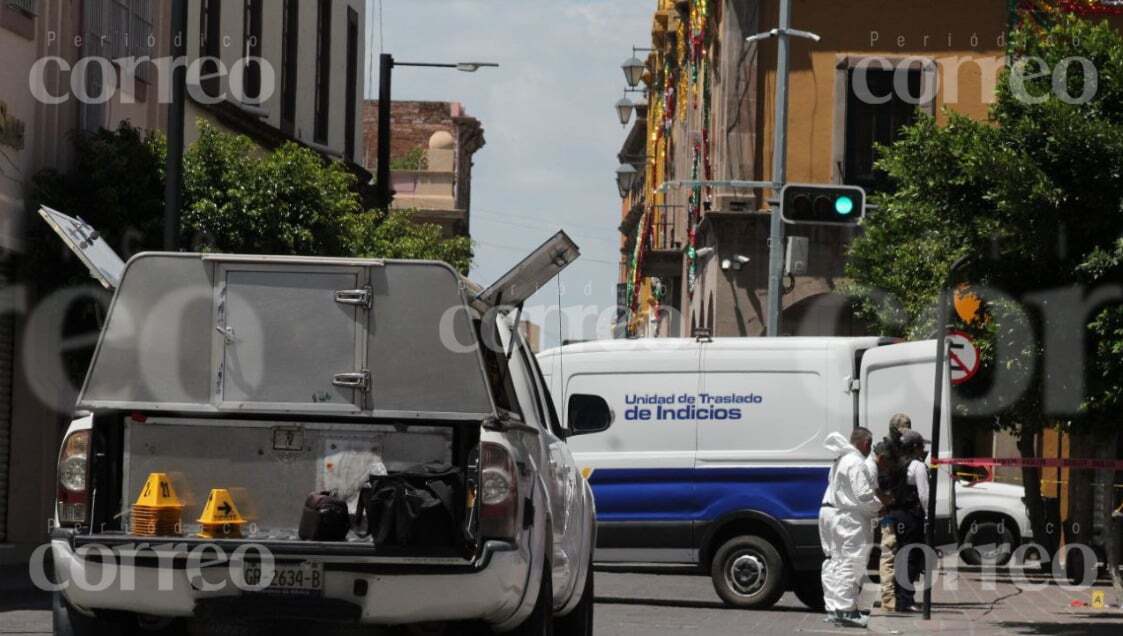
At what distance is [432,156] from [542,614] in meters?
67.7

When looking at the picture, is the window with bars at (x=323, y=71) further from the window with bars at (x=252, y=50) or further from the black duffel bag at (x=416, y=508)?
the black duffel bag at (x=416, y=508)

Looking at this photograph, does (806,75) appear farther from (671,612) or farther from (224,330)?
(224,330)

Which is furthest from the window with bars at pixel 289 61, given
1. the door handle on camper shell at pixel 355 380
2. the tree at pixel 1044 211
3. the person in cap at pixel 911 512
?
the door handle on camper shell at pixel 355 380

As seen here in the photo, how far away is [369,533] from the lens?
9188mm

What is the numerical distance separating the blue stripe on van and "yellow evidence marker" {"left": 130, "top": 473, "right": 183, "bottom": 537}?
1022 centimetres

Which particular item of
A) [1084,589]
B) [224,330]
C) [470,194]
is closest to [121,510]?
[224,330]

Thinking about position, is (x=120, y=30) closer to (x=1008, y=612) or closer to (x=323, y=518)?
(x=1008, y=612)

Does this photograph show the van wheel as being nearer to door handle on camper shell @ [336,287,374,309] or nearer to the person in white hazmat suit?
the person in white hazmat suit

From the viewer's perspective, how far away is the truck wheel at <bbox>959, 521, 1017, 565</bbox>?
27938 mm

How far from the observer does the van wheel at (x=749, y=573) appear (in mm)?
18828

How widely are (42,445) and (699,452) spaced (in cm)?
806

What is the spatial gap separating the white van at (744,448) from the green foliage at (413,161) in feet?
195

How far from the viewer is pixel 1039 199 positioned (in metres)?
16.2

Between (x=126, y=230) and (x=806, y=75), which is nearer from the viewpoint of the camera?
(x=126, y=230)
